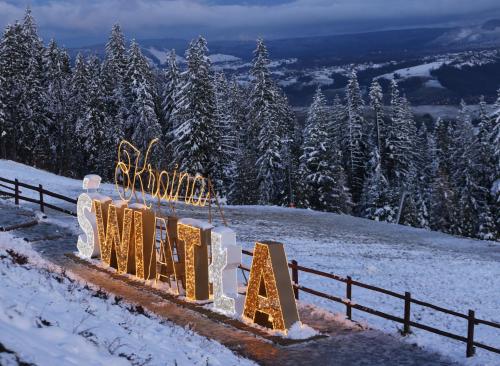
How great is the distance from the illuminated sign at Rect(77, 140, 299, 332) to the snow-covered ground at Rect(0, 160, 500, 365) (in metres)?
4.06

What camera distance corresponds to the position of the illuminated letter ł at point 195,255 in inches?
596

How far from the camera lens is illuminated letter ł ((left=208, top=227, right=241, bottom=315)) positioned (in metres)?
14.6

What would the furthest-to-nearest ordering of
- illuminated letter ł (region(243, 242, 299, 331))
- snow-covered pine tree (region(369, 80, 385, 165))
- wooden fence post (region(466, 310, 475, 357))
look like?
snow-covered pine tree (region(369, 80, 385, 165)), illuminated letter ł (region(243, 242, 299, 331)), wooden fence post (region(466, 310, 475, 357))

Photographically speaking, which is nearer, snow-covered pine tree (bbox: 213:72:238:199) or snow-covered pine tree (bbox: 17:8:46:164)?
snow-covered pine tree (bbox: 213:72:238:199)

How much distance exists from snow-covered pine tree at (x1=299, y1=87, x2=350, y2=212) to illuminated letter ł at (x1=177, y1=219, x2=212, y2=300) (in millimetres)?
40100

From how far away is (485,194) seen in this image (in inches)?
2286

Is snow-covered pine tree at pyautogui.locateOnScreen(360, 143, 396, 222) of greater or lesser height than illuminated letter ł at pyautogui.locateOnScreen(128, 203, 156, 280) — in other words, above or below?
below

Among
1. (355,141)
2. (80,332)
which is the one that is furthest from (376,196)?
(80,332)

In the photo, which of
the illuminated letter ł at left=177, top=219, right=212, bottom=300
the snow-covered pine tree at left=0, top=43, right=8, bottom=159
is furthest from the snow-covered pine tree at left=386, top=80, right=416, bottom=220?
the illuminated letter ł at left=177, top=219, right=212, bottom=300

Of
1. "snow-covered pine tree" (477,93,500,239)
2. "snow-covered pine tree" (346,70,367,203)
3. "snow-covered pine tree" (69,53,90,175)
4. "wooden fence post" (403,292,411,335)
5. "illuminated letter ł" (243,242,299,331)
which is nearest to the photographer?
"illuminated letter ł" (243,242,299,331)

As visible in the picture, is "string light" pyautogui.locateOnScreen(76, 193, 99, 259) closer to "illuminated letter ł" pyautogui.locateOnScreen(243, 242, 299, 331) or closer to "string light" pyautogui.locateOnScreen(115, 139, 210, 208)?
"string light" pyautogui.locateOnScreen(115, 139, 210, 208)

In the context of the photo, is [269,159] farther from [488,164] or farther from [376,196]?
[488,164]

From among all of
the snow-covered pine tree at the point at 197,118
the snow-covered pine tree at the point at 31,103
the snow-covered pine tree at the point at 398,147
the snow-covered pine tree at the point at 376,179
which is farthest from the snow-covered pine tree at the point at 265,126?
the snow-covered pine tree at the point at 31,103

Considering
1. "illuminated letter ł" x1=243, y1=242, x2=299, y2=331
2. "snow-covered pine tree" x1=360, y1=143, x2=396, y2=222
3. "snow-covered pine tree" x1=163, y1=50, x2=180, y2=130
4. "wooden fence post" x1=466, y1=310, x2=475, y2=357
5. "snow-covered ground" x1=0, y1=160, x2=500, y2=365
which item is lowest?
"snow-covered pine tree" x1=360, y1=143, x2=396, y2=222
